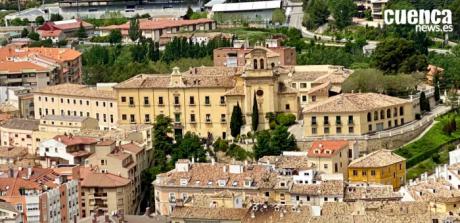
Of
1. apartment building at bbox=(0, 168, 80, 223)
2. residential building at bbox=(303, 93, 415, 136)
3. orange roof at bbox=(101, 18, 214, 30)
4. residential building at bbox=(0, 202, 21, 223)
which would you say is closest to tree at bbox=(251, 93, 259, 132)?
residential building at bbox=(303, 93, 415, 136)

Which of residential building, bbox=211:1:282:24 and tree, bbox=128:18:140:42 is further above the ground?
residential building, bbox=211:1:282:24

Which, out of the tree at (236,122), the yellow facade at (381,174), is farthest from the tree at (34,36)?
the yellow facade at (381,174)

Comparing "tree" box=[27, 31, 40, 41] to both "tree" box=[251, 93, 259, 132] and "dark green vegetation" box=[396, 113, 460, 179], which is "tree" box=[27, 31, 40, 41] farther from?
"dark green vegetation" box=[396, 113, 460, 179]

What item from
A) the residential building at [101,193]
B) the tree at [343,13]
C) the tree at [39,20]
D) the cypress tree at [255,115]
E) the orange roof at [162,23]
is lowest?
the residential building at [101,193]

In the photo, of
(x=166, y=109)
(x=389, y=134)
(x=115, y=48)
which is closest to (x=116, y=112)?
(x=166, y=109)

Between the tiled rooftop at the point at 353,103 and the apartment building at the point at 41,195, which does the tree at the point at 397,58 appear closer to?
the tiled rooftop at the point at 353,103

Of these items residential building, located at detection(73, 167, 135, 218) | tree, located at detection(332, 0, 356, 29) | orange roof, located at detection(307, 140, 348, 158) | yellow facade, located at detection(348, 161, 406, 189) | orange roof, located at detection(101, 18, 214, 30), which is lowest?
residential building, located at detection(73, 167, 135, 218)

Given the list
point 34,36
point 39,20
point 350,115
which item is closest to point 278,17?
point 34,36
